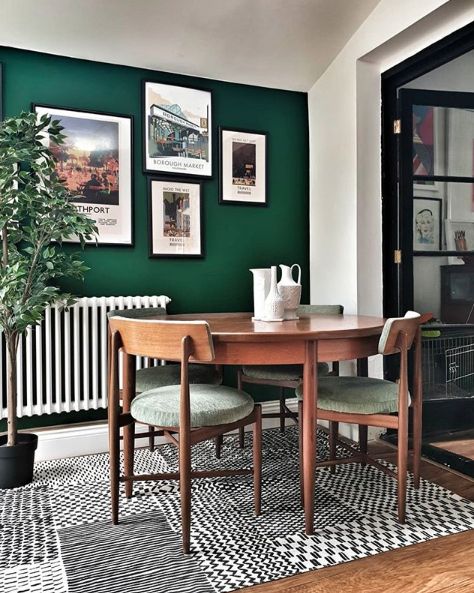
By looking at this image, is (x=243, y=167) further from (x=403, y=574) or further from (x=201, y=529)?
(x=403, y=574)

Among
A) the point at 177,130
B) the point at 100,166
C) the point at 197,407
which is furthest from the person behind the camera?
the point at 177,130

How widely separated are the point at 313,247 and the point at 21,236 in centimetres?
201

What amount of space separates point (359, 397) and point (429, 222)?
141 cm

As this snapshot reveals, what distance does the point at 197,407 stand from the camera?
6.30 feet

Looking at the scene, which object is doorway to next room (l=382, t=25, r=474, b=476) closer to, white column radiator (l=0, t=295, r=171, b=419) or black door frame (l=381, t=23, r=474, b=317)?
black door frame (l=381, t=23, r=474, b=317)

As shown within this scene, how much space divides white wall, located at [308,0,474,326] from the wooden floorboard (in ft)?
5.19

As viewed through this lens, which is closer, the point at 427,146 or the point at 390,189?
the point at 427,146

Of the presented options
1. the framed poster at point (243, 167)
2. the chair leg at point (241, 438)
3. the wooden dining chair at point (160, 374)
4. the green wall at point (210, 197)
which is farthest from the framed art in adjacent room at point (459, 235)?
the chair leg at point (241, 438)

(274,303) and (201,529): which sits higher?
(274,303)

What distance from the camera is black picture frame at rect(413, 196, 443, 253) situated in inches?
116

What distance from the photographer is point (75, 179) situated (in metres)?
3.04

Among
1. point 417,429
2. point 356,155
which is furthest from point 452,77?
point 417,429

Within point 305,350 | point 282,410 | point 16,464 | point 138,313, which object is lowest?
point 16,464

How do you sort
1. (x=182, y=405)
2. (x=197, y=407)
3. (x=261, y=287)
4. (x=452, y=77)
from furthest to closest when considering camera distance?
(x=452, y=77)
(x=261, y=287)
(x=197, y=407)
(x=182, y=405)
